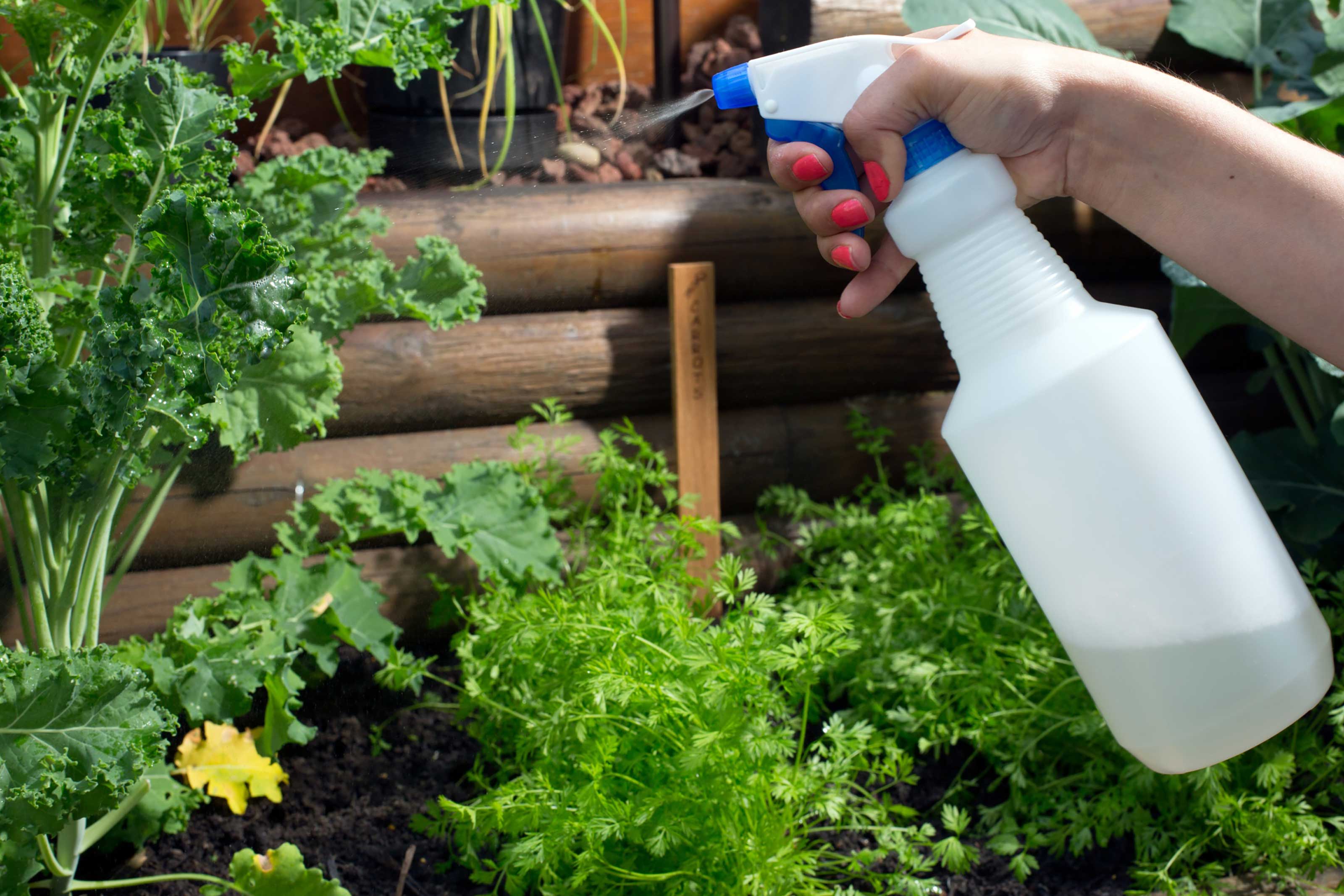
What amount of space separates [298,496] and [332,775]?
65 centimetres

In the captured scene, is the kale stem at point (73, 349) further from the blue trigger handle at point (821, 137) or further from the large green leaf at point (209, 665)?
the blue trigger handle at point (821, 137)

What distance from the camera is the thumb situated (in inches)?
37.2

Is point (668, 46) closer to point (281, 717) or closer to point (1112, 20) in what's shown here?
point (1112, 20)

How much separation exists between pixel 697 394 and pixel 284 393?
3.27 feet

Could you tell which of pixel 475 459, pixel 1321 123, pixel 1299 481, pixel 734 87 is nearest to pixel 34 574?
pixel 475 459

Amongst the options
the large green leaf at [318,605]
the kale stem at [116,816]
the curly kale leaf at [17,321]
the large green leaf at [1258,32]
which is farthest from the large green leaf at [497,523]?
the large green leaf at [1258,32]

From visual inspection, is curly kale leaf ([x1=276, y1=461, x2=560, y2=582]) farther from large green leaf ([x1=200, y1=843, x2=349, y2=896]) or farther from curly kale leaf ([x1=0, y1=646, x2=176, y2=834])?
curly kale leaf ([x1=0, y1=646, x2=176, y2=834])

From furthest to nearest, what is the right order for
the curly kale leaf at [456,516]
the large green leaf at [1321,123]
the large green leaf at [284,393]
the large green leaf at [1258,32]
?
1. the large green leaf at [1258,32]
2. the large green leaf at [1321,123]
3. the curly kale leaf at [456,516]
4. the large green leaf at [284,393]

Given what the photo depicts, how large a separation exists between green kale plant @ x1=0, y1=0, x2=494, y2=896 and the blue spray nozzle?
1.56 feet

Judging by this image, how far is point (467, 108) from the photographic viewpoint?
263 cm

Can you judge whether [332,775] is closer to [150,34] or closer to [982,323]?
[982,323]

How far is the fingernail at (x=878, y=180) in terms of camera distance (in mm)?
975

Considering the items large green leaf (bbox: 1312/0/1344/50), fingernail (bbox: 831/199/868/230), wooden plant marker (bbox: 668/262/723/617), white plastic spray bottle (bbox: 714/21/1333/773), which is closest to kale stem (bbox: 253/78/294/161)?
wooden plant marker (bbox: 668/262/723/617)

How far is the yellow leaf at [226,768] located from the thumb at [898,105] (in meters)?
1.40
